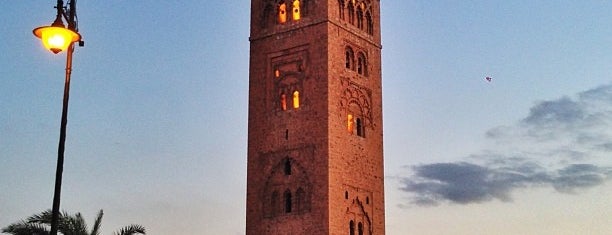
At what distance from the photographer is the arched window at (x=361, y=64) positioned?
3553 cm

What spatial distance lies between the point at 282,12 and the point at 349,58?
328 cm

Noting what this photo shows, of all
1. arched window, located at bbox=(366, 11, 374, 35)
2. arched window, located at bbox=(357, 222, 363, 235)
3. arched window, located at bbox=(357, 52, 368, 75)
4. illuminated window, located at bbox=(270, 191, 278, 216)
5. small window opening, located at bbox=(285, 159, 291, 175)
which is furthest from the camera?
arched window, located at bbox=(366, 11, 374, 35)

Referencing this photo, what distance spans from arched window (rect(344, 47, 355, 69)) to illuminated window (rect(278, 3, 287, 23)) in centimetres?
283

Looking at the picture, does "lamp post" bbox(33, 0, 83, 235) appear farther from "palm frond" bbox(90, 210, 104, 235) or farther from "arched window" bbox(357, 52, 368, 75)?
"arched window" bbox(357, 52, 368, 75)

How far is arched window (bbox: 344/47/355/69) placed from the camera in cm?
3481

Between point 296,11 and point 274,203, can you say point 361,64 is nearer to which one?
point 296,11

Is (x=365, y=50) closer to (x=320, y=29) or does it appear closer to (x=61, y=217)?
(x=320, y=29)

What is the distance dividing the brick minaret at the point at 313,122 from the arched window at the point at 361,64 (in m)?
0.04

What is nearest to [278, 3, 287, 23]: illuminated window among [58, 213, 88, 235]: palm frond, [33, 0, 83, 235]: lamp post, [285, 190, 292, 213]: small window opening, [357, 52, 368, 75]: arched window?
[357, 52, 368, 75]: arched window

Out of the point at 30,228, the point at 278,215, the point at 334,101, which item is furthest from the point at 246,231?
the point at 30,228

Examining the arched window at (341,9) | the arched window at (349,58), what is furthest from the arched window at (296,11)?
the arched window at (349,58)

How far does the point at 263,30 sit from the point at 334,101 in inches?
187

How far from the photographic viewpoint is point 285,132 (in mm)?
33812

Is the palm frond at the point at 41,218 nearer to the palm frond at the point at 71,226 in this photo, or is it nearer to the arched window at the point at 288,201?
the palm frond at the point at 71,226
